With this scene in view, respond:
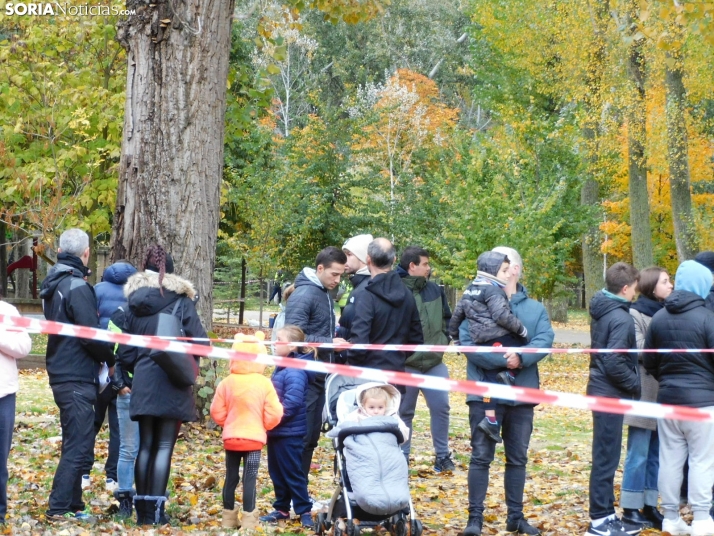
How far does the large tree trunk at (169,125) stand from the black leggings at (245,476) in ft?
11.1

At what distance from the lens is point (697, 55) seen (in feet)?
75.5

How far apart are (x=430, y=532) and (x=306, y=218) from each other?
23819mm

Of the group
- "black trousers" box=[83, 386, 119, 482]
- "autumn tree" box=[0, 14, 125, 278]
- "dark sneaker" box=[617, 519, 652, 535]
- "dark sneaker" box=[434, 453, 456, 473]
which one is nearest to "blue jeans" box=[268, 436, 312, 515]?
"black trousers" box=[83, 386, 119, 482]

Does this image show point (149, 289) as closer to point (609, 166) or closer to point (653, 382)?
point (653, 382)

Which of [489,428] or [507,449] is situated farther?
[507,449]

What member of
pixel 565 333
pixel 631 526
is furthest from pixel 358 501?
pixel 565 333

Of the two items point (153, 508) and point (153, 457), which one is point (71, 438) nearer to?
point (153, 457)

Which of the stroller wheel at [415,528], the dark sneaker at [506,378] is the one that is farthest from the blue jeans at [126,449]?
the dark sneaker at [506,378]

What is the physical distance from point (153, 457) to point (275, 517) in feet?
3.60

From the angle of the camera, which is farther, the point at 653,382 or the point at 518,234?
the point at 518,234

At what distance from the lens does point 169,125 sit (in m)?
9.41

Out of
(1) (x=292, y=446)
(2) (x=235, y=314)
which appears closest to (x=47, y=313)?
(1) (x=292, y=446)

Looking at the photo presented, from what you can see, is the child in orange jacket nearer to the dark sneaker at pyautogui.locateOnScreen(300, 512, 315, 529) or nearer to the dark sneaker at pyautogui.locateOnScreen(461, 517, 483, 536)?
the dark sneaker at pyautogui.locateOnScreen(300, 512, 315, 529)

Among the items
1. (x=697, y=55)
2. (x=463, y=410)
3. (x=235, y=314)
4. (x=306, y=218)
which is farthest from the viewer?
(x=235, y=314)
